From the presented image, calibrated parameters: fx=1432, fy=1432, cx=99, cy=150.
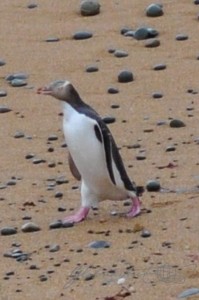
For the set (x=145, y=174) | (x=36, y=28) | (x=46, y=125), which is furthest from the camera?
(x=36, y=28)

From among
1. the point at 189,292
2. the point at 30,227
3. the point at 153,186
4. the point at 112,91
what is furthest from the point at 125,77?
the point at 189,292

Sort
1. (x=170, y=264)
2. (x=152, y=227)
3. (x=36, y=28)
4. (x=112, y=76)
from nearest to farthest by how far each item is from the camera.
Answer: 1. (x=170, y=264)
2. (x=152, y=227)
3. (x=112, y=76)
4. (x=36, y=28)

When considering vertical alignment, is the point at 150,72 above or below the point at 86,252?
below

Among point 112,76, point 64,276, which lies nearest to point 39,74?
point 112,76

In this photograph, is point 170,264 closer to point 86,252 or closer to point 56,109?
point 86,252

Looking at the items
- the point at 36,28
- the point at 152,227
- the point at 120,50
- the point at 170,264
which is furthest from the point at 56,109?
the point at 170,264

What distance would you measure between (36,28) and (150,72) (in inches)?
66.5

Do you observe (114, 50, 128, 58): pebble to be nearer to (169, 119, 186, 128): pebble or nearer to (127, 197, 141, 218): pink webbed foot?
(169, 119, 186, 128): pebble

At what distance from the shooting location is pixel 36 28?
1152 centimetres

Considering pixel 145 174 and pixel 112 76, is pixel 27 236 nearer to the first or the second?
pixel 145 174

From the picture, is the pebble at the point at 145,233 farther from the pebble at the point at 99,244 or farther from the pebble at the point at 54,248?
the pebble at the point at 54,248

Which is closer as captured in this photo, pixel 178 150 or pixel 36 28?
pixel 178 150

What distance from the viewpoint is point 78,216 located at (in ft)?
23.2

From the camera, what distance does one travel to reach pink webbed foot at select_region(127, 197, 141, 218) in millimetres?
7070
